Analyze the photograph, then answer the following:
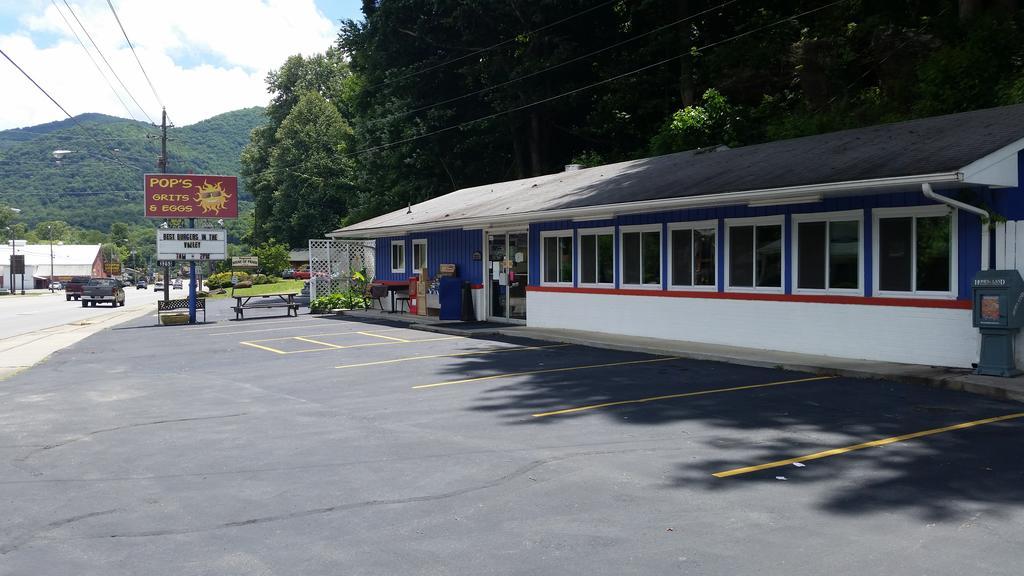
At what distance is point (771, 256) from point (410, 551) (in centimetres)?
1155

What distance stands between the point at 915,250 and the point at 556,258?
30.6 feet

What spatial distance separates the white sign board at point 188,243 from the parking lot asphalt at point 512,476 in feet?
45.4

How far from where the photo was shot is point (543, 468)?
718 centimetres

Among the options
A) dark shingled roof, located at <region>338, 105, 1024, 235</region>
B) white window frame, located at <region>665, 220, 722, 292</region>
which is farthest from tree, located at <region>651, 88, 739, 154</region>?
white window frame, located at <region>665, 220, 722, 292</region>

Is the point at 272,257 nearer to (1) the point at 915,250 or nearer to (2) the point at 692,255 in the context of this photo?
(2) the point at 692,255

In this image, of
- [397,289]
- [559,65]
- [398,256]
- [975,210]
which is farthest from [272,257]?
[975,210]

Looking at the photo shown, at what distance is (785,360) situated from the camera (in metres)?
13.4

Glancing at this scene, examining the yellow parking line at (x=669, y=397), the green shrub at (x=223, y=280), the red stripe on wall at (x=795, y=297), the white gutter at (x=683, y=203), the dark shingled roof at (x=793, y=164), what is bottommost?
the yellow parking line at (x=669, y=397)

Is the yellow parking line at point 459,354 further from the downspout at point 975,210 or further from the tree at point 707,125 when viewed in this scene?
the tree at point 707,125

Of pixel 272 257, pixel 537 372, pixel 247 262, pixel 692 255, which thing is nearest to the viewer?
pixel 537 372

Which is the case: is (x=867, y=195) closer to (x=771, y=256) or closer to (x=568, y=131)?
(x=771, y=256)

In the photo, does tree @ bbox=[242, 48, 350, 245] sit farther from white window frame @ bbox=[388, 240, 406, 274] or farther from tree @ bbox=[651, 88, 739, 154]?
tree @ bbox=[651, 88, 739, 154]

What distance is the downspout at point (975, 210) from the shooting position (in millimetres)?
11359

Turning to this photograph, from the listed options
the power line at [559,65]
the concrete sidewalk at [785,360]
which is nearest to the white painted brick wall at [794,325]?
the concrete sidewalk at [785,360]
